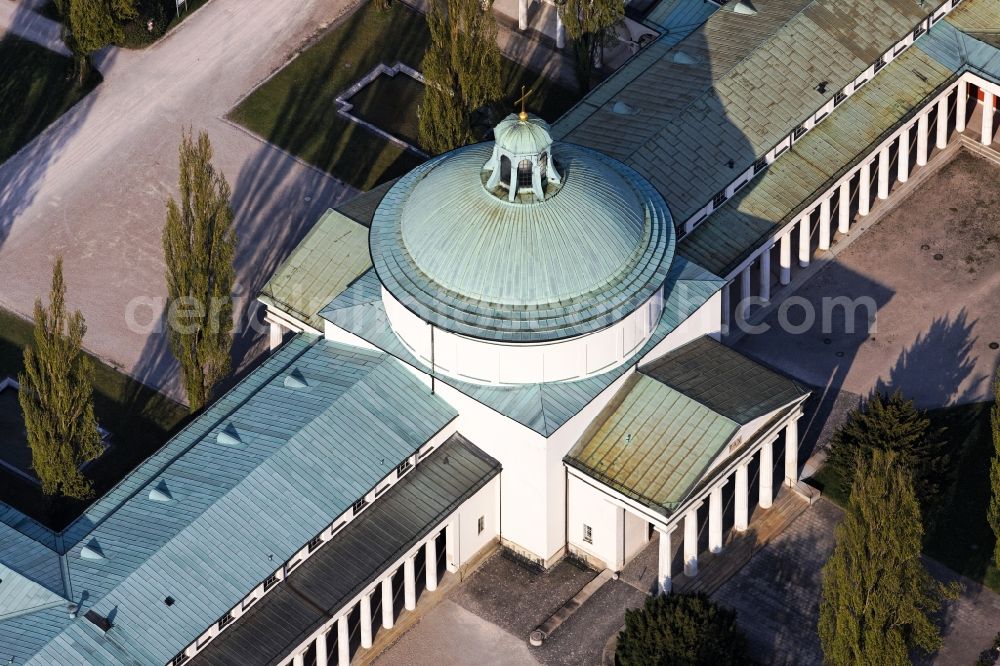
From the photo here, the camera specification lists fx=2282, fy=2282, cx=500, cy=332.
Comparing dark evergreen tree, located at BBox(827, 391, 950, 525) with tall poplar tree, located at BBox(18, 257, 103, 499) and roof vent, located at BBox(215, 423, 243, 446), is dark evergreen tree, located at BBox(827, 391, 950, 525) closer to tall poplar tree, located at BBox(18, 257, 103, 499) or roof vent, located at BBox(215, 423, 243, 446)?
roof vent, located at BBox(215, 423, 243, 446)

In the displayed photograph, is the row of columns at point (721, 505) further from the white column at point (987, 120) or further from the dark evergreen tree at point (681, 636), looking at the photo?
the white column at point (987, 120)

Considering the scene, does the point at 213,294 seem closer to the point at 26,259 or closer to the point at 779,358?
the point at 26,259

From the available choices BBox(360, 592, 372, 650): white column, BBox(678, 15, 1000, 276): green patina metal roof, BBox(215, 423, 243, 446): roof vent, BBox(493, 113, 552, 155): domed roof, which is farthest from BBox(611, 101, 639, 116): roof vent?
BBox(360, 592, 372, 650): white column

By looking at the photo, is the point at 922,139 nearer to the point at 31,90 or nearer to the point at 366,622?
the point at 366,622

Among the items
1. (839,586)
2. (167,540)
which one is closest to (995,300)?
(839,586)

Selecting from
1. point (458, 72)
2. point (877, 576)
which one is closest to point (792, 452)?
point (877, 576)

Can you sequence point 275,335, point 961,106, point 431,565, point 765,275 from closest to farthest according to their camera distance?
point 431,565 < point 275,335 < point 765,275 < point 961,106
